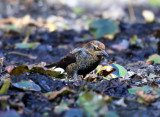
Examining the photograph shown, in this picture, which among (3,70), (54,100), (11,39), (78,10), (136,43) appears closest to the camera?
(54,100)

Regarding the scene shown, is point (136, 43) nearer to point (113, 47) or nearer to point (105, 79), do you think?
point (113, 47)

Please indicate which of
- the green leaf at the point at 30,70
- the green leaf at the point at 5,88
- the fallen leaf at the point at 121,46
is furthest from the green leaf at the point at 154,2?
the green leaf at the point at 5,88

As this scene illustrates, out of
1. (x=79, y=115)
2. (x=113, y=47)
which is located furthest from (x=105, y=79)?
(x=113, y=47)

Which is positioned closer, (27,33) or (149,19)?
(27,33)

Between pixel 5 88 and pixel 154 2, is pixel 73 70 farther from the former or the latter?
pixel 154 2

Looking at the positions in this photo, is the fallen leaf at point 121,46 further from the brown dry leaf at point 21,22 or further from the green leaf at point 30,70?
the green leaf at point 30,70

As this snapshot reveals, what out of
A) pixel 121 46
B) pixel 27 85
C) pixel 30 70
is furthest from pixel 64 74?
pixel 121 46
